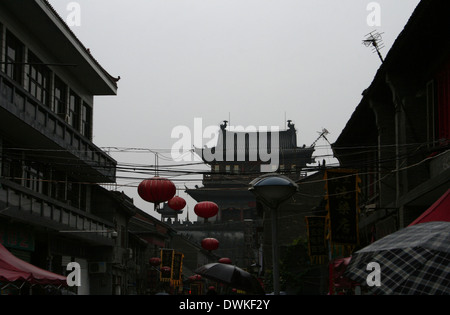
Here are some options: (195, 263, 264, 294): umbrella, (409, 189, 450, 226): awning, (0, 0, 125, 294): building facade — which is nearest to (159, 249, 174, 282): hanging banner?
(0, 0, 125, 294): building facade

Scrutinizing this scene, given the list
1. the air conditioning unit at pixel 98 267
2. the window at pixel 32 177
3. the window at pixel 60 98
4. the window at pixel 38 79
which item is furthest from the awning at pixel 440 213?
the air conditioning unit at pixel 98 267

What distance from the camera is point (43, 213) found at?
80.6 ft

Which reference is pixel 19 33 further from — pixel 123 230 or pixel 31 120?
pixel 123 230

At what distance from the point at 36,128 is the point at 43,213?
3239 mm

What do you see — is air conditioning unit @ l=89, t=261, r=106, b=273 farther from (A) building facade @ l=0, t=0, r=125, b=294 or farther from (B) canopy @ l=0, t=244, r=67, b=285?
(B) canopy @ l=0, t=244, r=67, b=285

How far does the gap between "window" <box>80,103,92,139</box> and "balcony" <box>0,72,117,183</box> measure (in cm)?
202

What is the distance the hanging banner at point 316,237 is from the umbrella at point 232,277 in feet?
47.6

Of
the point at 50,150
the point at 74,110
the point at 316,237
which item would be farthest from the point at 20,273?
the point at 316,237

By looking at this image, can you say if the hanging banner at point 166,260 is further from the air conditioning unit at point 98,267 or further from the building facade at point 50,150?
the air conditioning unit at point 98,267

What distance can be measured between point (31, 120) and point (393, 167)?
11805mm

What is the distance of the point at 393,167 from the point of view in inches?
824

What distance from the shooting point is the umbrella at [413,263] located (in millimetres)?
8930

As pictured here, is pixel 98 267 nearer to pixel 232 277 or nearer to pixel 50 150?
pixel 50 150
